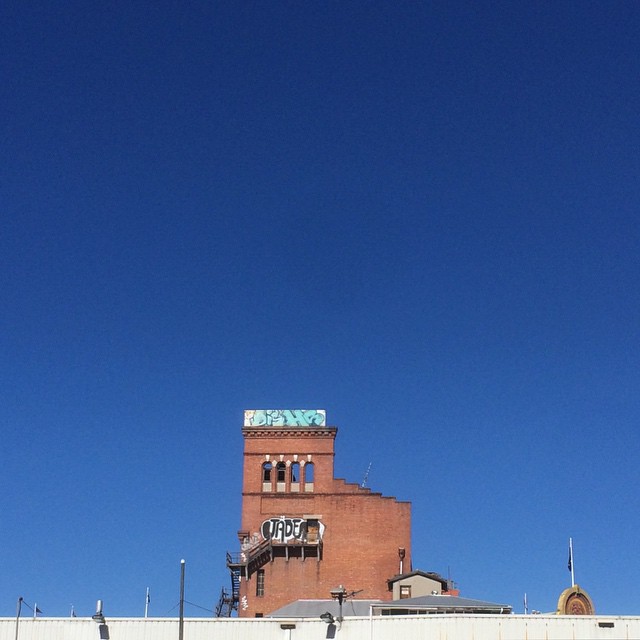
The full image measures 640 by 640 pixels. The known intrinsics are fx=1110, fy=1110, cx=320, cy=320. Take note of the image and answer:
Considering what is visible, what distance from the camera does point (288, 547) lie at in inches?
4016

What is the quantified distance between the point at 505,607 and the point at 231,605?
3343 centimetres

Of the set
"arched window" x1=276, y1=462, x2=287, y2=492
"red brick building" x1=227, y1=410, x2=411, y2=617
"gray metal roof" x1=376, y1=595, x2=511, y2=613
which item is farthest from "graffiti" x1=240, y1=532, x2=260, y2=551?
"gray metal roof" x1=376, y1=595, x2=511, y2=613

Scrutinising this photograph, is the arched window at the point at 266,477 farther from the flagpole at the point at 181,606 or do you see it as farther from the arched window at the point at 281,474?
the flagpole at the point at 181,606

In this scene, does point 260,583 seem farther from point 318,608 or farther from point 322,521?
point 318,608

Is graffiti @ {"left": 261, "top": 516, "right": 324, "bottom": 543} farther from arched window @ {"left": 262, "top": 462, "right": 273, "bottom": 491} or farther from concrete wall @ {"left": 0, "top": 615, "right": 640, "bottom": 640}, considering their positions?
concrete wall @ {"left": 0, "top": 615, "right": 640, "bottom": 640}

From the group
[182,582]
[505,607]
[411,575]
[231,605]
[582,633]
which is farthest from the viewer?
[231,605]

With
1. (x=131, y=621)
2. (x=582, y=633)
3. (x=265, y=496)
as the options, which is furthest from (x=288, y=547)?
(x=582, y=633)

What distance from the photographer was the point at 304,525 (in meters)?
103

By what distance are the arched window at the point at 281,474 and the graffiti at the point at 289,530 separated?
359 centimetres

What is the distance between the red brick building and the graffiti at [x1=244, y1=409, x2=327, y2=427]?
0.10 metres

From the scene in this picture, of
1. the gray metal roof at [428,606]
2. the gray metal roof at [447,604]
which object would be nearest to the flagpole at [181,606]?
the gray metal roof at [428,606]

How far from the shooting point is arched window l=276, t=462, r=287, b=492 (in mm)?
105938

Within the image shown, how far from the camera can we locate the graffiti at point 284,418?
106938mm

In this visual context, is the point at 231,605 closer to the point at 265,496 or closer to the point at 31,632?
the point at 265,496
